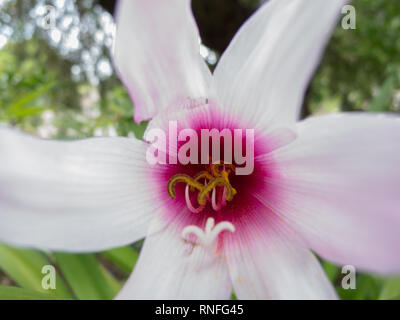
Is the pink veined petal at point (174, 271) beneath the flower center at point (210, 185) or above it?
beneath

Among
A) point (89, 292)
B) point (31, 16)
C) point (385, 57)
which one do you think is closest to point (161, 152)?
point (89, 292)

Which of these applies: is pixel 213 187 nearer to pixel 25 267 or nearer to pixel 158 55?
pixel 158 55

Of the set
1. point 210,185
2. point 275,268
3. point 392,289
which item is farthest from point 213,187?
point 392,289

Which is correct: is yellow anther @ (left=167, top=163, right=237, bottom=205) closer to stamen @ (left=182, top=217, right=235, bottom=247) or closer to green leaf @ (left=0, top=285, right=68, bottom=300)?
stamen @ (left=182, top=217, right=235, bottom=247)

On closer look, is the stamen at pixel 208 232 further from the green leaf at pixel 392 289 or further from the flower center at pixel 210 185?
the green leaf at pixel 392 289

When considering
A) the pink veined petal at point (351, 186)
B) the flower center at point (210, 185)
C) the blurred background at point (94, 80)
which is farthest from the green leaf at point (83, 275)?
the pink veined petal at point (351, 186)
